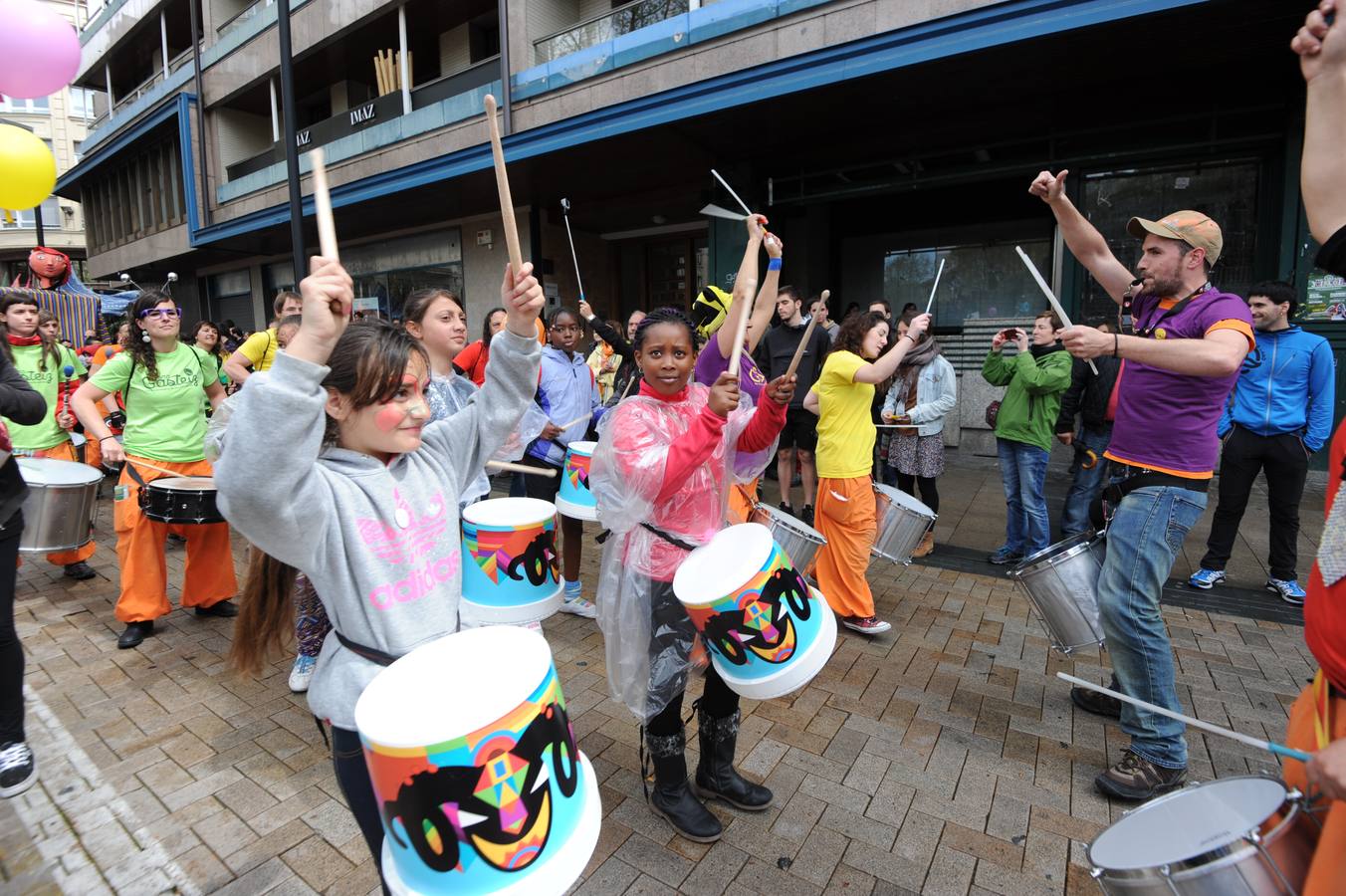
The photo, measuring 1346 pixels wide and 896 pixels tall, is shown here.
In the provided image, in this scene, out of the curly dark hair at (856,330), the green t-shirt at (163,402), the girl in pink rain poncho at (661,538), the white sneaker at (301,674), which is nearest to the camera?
the girl in pink rain poncho at (661,538)

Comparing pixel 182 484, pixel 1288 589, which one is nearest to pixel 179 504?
pixel 182 484

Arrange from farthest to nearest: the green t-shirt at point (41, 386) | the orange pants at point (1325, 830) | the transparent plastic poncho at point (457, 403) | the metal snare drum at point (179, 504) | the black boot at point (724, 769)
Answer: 1. the green t-shirt at point (41, 386)
2. the metal snare drum at point (179, 504)
3. the transparent plastic poncho at point (457, 403)
4. the black boot at point (724, 769)
5. the orange pants at point (1325, 830)

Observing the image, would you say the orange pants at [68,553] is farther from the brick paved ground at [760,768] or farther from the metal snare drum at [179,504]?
the metal snare drum at [179,504]

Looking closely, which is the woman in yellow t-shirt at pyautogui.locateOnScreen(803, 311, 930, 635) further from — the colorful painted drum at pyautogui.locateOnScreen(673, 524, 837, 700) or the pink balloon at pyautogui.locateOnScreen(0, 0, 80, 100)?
the pink balloon at pyautogui.locateOnScreen(0, 0, 80, 100)

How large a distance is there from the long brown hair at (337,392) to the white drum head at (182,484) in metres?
2.00

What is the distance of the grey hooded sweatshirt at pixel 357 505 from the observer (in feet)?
3.99

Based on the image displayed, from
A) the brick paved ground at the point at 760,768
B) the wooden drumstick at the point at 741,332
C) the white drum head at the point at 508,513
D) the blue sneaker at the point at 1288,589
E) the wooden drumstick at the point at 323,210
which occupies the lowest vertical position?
the brick paved ground at the point at 760,768

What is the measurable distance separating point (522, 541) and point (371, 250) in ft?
45.1

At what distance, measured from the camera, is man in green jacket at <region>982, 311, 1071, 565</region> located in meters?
5.14

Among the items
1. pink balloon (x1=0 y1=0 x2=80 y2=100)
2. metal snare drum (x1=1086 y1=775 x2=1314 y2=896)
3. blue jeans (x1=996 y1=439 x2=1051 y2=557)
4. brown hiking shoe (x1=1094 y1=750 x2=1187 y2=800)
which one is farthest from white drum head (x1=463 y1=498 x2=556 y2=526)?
blue jeans (x1=996 y1=439 x2=1051 y2=557)

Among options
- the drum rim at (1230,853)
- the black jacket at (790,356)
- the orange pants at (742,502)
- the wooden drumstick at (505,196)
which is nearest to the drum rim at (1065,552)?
the orange pants at (742,502)

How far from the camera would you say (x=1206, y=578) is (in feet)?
15.6

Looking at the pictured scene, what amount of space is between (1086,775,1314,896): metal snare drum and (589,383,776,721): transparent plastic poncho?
1.35m

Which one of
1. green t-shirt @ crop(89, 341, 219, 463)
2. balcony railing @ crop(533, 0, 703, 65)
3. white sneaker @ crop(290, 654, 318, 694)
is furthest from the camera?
balcony railing @ crop(533, 0, 703, 65)
